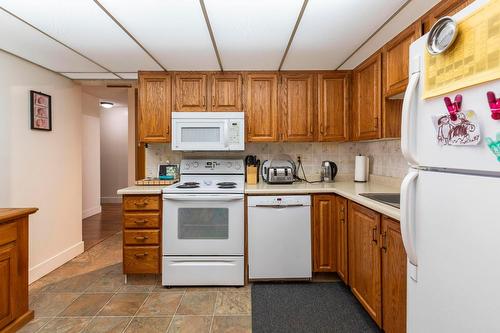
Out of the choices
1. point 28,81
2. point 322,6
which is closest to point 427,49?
Answer: point 322,6

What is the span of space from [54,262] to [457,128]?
3.64m

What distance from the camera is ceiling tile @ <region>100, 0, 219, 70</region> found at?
1.76 metres

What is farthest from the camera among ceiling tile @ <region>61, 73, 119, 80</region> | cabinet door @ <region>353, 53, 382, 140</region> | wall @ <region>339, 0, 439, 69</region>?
ceiling tile @ <region>61, 73, 119, 80</region>

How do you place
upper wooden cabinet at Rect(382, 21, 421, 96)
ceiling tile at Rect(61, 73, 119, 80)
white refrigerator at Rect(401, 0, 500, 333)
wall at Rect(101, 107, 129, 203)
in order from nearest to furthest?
white refrigerator at Rect(401, 0, 500, 333)
upper wooden cabinet at Rect(382, 21, 421, 96)
ceiling tile at Rect(61, 73, 119, 80)
wall at Rect(101, 107, 129, 203)

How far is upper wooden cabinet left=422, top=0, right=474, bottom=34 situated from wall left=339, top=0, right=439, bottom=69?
0.03 meters

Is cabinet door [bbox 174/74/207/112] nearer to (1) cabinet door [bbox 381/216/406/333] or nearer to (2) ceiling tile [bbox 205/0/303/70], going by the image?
(2) ceiling tile [bbox 205/0/303/70]

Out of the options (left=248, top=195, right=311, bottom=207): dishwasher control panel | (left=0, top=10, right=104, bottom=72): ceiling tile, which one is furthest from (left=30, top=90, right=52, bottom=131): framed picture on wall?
(left=248, top=195, right=311, bottom=207): dishwasher control panel

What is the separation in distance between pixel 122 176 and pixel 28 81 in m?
4.30

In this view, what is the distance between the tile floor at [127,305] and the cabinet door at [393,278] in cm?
91

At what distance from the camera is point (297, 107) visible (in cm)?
308

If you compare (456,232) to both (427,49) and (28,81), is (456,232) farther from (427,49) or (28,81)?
(28,81)

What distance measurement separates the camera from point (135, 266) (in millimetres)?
2609

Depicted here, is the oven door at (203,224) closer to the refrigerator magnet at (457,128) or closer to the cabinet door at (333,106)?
the cabinet door at (333,106)

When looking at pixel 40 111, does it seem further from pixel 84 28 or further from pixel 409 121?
pixel 409 121
